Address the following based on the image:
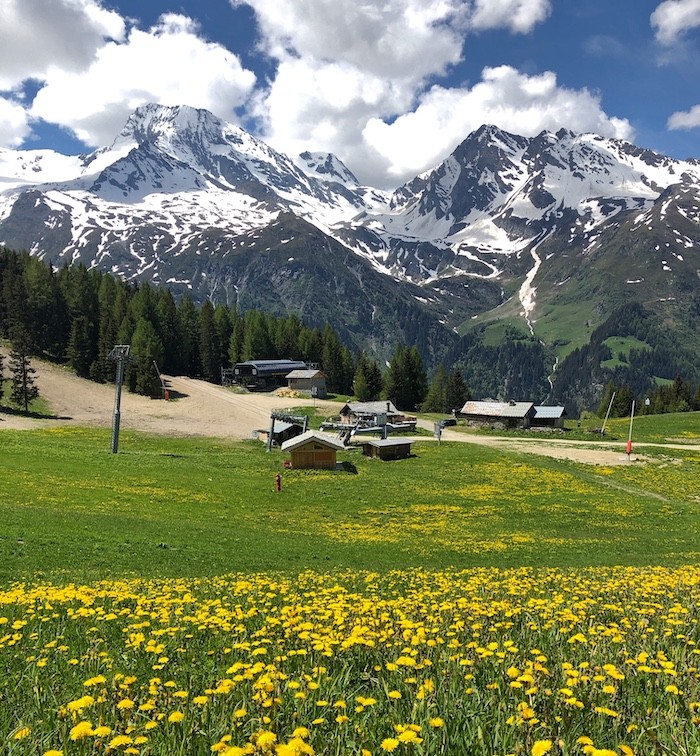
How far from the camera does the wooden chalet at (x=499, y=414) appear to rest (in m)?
110

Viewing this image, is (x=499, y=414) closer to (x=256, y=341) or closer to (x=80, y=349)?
(x=256, y=341)

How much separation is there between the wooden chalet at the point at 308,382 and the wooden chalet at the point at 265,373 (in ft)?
23.8

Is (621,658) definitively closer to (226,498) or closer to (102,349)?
(226,498)

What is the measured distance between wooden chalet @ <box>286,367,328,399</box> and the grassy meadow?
318 feet

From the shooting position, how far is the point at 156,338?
13012cm

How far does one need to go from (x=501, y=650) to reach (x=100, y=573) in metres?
16.8

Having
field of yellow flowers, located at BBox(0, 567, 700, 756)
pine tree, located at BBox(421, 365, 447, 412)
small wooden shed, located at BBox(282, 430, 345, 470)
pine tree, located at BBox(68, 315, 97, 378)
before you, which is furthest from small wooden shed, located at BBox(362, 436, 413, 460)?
pine tree, located at BBox(68, 315, 97, 378)

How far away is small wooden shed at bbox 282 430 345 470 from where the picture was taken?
199 feet

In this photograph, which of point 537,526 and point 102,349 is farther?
point 102,349

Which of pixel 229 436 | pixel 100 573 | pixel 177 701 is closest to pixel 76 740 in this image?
pixel 177 701

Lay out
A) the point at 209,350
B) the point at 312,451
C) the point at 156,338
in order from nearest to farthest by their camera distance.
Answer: the point at 312,451 → the point at 156,338 → the point at 209,350

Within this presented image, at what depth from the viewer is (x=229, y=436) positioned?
82.9m

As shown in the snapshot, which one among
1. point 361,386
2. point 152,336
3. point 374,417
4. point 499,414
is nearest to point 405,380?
point 361,386

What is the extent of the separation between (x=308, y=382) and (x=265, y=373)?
1452 centimetres
